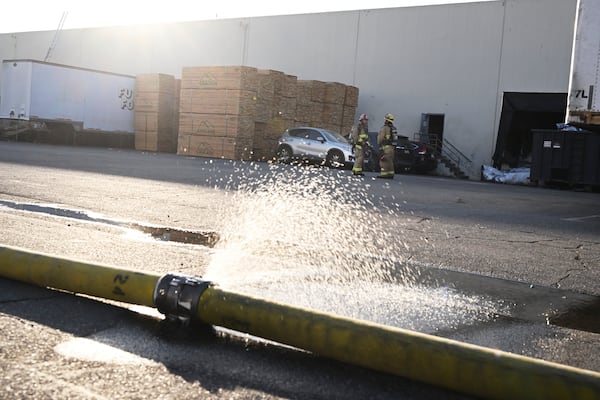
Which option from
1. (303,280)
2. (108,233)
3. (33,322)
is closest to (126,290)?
(33,322)

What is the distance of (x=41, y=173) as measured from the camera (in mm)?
11742

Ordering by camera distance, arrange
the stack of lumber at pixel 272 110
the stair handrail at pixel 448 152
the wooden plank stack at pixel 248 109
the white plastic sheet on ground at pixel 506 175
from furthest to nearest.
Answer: the stair handrail at pixel 448 152
the stack of lumber at pixel 272 110
the wooden plank stack at pixel 248 109
the white plastic sheet on ground at pixel 506 175

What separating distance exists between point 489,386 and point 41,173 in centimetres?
1089

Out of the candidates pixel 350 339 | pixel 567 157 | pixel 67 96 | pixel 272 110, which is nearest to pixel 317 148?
pixel 272 110

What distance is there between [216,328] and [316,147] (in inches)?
810

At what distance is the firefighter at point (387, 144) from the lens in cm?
1623

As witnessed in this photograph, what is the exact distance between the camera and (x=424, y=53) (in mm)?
28766

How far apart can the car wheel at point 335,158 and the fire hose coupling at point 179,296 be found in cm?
2026

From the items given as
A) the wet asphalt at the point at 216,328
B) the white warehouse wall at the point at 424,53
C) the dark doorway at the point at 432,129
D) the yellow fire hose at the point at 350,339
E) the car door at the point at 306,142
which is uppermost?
the white warehouse wall at the point at 424,53

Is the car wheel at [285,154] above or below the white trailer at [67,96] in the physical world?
below

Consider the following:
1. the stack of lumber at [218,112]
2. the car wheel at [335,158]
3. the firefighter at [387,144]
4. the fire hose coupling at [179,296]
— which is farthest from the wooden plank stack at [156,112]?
the fire hose coupling at [179,296]

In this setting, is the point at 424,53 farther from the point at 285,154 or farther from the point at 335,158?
the point at 285,154

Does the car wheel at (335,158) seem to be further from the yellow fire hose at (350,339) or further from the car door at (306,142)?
the yellow fire hose at (350,339)

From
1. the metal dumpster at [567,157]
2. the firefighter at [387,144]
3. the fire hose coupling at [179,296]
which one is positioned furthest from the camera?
the metal dumpster at [567,157]
